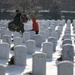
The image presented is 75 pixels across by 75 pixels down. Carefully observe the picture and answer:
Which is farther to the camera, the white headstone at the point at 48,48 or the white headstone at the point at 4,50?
the white headstone at the point at 48,48

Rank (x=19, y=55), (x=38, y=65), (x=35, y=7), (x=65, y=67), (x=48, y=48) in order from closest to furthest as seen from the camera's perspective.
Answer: (x=65, y=67), (x=38, y=65), (x=19, y=55), (x=48, y=48), (x=35, y=7)

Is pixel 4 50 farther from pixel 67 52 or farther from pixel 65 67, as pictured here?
pixel 65 67

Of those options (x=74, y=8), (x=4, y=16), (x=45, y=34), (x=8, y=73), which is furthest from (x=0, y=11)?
(x=8, y=73)

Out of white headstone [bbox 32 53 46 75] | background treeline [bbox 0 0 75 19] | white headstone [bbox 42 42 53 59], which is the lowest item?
white headstone [bbox 32 53 46 75]

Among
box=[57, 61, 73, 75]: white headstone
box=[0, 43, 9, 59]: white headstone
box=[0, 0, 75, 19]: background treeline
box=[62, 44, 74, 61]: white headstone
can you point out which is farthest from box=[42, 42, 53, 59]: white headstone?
box=[0, 0, 75, 19]: background treeline

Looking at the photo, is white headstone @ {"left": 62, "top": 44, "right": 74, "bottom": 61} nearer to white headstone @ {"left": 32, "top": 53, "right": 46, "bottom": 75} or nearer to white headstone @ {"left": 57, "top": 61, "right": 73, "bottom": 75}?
white headstone @ {"left": 32, "top": 53, "right": 46, "bottom": 75}

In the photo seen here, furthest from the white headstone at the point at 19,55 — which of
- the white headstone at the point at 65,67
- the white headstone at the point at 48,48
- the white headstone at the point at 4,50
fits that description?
the white headstone at the point at 65,67

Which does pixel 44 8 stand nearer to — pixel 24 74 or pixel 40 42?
pixel 40 42

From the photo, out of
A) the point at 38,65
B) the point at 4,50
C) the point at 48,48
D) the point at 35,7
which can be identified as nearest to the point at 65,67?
the point at 38,65

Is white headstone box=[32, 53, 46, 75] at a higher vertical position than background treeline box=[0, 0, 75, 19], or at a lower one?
lower

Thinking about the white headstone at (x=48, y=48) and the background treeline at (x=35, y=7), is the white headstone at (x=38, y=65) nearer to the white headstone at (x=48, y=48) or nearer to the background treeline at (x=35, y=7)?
the white headstone at (x=48, y=48)

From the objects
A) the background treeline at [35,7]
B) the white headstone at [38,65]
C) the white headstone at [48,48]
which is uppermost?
the background treeline at [35,7]

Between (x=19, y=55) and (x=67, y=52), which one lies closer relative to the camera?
(x=19, y=55)

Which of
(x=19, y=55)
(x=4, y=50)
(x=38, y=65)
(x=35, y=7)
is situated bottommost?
(x=38, y=65)
